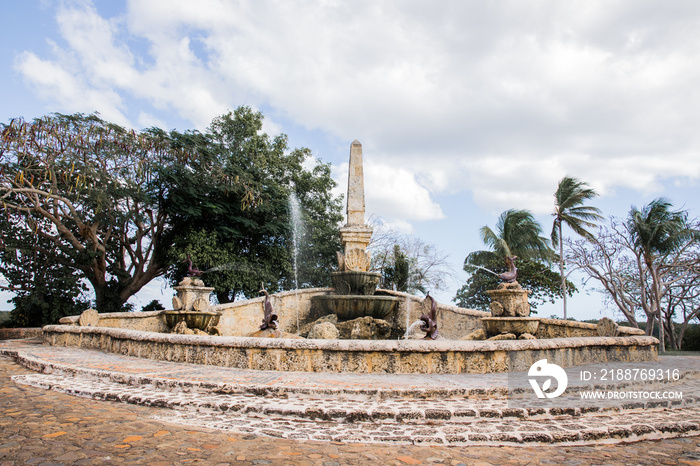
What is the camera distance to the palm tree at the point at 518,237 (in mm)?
23125

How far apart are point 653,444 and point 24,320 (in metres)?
19.9

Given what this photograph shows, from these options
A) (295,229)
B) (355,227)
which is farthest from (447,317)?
(295,229)

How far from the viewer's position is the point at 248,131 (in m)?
23.3

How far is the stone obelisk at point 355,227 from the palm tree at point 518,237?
11.8 meters

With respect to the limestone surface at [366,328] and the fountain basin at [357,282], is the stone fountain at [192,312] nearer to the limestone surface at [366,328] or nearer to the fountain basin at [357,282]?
the limestone surface at [366,328]

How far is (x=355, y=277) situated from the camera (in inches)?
471

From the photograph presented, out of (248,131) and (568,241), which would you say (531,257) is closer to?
(568,241)

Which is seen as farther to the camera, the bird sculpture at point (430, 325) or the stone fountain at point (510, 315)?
the stone fountain at point (510, 315)

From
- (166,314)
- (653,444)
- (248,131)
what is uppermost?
(248,131)

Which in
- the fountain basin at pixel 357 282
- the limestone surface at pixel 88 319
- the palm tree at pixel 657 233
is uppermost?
the palm tree at pixel 657 233

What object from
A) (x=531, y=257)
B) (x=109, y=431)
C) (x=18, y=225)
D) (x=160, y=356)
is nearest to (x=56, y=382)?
(x=160, y=356)

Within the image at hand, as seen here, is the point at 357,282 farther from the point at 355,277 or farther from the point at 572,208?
the point at 572,208

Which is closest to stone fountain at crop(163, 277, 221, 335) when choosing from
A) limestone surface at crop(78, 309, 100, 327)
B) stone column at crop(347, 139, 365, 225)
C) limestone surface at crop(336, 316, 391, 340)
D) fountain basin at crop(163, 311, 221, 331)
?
fountain basin at crop(163, 311, 221, 331)

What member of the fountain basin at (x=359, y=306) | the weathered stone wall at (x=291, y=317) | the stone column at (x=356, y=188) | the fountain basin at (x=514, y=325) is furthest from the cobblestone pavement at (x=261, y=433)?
the stone column at (x=356, y=188)
